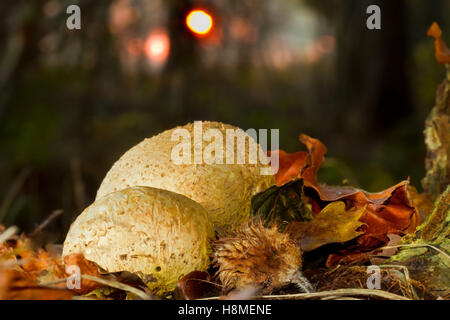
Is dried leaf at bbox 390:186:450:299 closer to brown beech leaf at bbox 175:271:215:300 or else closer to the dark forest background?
brown beech leaf at bbox 175:271:215:300

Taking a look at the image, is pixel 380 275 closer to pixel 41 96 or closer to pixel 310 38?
pixel 41 96

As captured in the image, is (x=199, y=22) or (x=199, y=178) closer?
(x=199, y=178)

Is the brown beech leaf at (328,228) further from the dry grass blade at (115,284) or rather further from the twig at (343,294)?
the dry grass blade at (115,284)

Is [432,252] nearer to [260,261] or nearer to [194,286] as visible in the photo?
[260,261]

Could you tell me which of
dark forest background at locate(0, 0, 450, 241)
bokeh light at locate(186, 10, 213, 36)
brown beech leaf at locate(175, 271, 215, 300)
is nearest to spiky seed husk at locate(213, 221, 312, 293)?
brown beech leaf at locate(175, 271, 215, 300)

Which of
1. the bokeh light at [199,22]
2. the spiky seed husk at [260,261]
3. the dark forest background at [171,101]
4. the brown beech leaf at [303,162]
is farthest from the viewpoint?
the dark forest background at [171,101]

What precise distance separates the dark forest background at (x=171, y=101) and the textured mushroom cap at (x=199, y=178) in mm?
337

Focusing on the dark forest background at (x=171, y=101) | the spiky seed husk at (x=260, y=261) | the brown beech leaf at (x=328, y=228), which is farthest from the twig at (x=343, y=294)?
the dark forest background at (x=171, y=101)

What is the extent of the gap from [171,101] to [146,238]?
24.4ft

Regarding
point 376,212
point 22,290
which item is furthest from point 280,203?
point 22,290

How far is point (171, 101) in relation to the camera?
8.20 m

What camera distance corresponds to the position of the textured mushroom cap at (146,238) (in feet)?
2.89

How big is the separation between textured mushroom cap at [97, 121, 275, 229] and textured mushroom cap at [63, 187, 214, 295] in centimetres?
11
